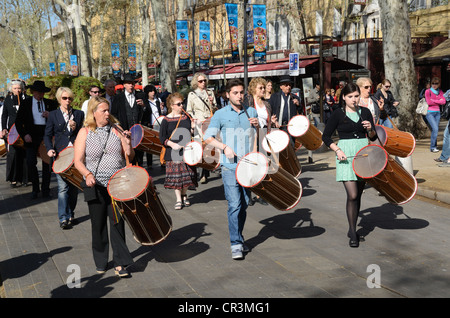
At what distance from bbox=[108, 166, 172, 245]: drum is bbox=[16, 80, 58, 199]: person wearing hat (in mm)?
5033

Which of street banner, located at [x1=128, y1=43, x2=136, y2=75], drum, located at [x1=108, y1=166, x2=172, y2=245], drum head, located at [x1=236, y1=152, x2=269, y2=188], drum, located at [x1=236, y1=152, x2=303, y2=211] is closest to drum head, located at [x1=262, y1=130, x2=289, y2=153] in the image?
drum, located at [x1=236, y1=152, x2=303, y2=211]

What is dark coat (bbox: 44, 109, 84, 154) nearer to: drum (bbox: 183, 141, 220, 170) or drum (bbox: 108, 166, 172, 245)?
drum (bbox: 183, 141, 220, 170)

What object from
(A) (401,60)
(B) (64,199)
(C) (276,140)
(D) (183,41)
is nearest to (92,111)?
(C) (276,140)

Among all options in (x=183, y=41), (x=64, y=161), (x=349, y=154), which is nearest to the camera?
(x=349, y=154)

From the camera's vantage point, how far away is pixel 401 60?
17.5 m

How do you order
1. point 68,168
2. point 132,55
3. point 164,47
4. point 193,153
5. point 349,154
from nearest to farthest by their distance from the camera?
1. point 349,154
2. point 68,168
3. point 193,153
4. point 164,47
5. point 132,55

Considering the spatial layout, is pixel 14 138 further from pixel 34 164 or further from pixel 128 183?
pixel 128 183

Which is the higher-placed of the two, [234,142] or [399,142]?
[234,142]

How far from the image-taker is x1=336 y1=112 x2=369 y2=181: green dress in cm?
641

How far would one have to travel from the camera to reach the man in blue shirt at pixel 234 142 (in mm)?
6086

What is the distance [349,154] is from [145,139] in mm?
3914

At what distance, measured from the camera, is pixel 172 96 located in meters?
8.86

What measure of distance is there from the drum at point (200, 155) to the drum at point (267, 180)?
2195 mm
